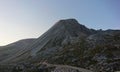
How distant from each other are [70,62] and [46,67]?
77.6ft

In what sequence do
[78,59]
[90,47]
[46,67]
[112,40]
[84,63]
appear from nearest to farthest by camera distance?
[46,67], [84,63], [78,59], [90,47], [112,40]

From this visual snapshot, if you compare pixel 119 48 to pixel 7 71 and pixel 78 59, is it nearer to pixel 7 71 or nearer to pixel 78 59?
pixel 78 59

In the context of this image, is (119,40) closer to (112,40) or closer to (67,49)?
(112,40)

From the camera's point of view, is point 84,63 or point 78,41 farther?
point 78,41

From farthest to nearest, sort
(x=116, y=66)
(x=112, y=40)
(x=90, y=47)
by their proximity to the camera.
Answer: (x=112, y=40)
(x=90, y=47)
(x=116, y=66)

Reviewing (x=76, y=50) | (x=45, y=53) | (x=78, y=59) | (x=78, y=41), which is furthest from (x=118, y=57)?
(x=45, y=53)

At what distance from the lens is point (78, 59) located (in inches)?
5763

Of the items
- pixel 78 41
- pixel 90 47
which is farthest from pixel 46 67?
pixel 78 41

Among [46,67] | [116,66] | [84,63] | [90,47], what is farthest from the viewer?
[90,47]

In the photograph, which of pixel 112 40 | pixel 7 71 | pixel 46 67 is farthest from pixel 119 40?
pixel 7 71

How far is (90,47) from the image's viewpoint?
165 meters

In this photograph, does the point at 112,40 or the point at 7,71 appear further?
the point at 112,40

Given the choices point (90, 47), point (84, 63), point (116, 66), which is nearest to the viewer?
point (116, 66)

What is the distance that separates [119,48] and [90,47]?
23.2 metres
